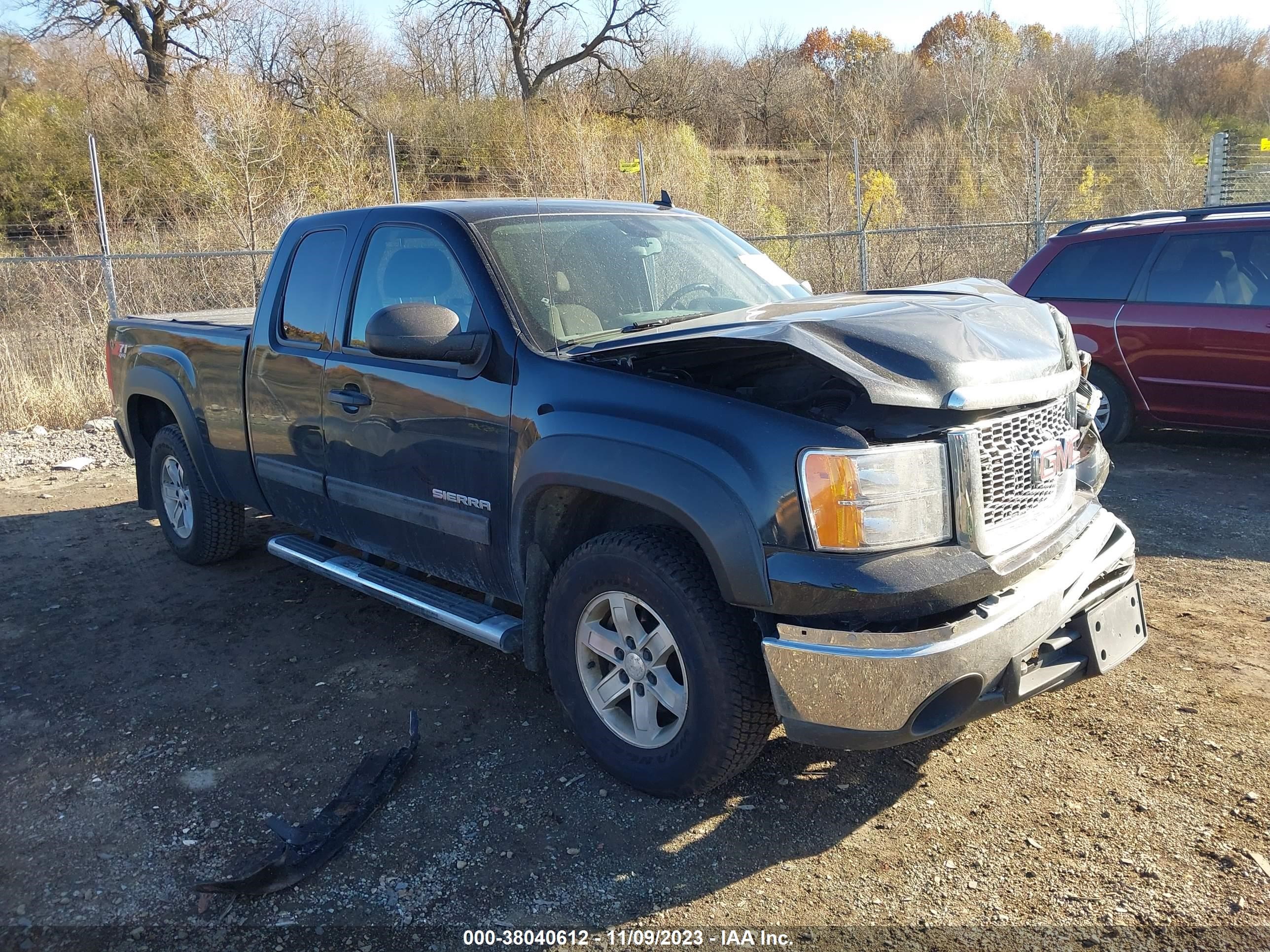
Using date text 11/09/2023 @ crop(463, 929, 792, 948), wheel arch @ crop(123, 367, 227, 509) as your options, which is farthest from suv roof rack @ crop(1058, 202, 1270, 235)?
date text 11/09/2023 @ crop(463, 929, 792, 948)

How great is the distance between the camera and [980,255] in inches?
571

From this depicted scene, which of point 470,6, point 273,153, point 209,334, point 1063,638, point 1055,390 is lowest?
point 1063,638

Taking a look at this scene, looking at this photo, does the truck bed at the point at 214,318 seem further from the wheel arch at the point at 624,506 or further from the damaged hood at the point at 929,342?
the damaged hood at the point at 929,342

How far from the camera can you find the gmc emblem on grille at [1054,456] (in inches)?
122

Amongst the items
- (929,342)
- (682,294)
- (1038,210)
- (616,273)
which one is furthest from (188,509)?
(1038,210)

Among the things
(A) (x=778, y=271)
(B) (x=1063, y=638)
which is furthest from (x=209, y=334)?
(B) (x=1063, y=638)

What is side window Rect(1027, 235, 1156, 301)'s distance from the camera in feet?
24.2

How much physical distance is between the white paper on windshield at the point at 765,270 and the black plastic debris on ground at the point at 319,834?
2.55 meters

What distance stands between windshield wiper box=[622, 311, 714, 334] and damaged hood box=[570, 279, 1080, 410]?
0.09 m

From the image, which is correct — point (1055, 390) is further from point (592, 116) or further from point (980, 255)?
point (592, 116)

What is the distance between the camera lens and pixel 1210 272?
22.9 ft

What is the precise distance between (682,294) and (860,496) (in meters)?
1.72

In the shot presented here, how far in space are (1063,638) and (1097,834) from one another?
0.57 m

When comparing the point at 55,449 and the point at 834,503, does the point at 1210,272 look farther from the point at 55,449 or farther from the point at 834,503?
the point at 55,449
